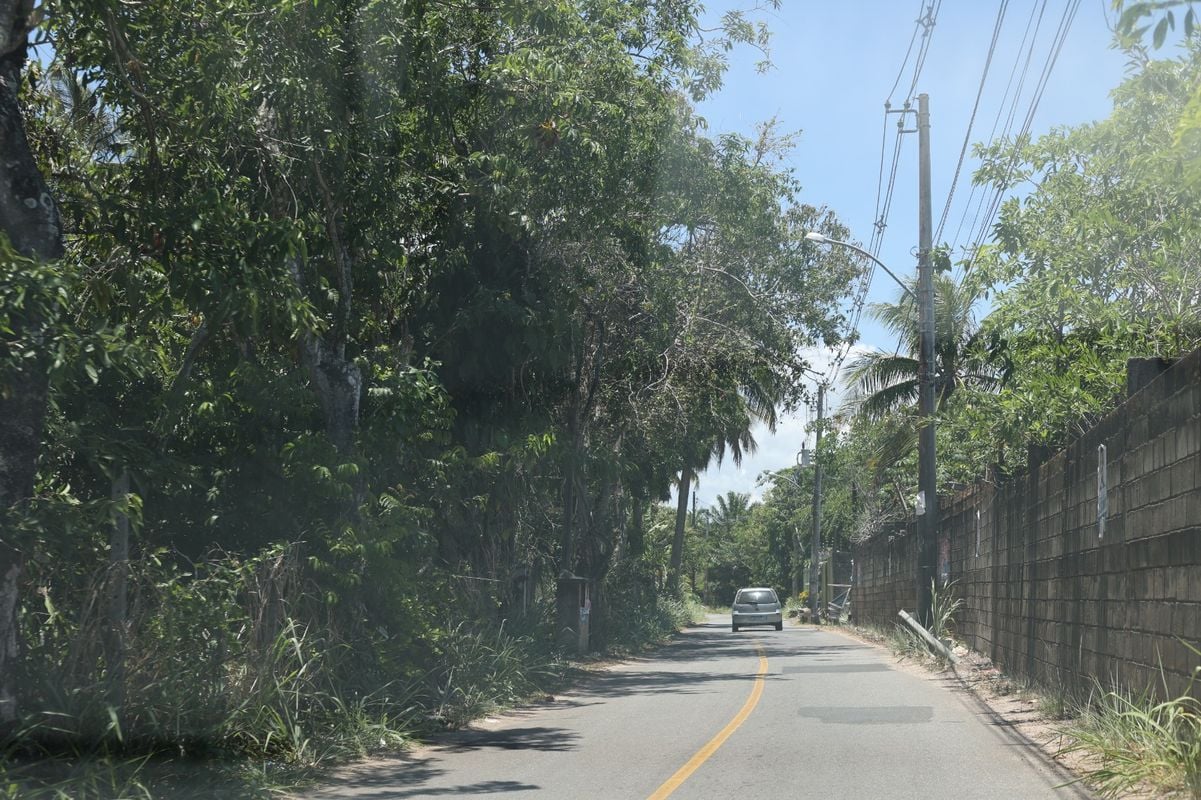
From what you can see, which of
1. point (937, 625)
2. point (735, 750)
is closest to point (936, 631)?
point (937, 625)

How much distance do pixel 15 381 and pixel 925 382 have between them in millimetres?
19069

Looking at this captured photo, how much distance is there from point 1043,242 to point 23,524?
1252cm

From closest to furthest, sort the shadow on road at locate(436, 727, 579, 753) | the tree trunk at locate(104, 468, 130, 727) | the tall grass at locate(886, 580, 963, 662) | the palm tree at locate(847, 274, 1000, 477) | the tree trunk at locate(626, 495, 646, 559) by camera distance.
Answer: the tree trunk at locate(104, 468, 130, 727) → the shadow on road at locate(436, 727, 579, 753) → the tall grass at locate(886, 580, 963, 662) → the palm tree at locate(847, 274, 1000, 477) → the tree trunk at locate(626, 495, 646, 559)

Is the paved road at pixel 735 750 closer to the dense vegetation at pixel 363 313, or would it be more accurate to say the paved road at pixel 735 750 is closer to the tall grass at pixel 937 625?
the dense vegetation at pixel 363 313

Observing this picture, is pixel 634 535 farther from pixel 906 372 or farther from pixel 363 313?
pixel 363 313

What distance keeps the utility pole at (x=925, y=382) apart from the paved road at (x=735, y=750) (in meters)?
Answer: 4.89

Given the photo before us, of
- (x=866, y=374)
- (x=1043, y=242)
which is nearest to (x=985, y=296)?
(x=1043, y=242)

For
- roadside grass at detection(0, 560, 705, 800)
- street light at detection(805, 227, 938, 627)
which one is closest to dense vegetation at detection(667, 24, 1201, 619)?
street light at detection(805, 227, 938, 627)

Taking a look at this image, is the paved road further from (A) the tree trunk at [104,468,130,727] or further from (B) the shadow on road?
(A) the tree trunk at [104,468,130,727]

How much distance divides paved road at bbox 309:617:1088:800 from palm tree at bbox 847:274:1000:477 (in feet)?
51.6

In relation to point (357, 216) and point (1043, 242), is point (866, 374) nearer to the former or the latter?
point (1043, 242)

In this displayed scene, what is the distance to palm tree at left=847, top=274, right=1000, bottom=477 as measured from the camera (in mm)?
34625

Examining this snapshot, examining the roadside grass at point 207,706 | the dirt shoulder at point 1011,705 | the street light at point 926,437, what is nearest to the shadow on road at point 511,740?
the roadside grass at point 207,706

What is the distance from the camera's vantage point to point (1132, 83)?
49.1 feet
